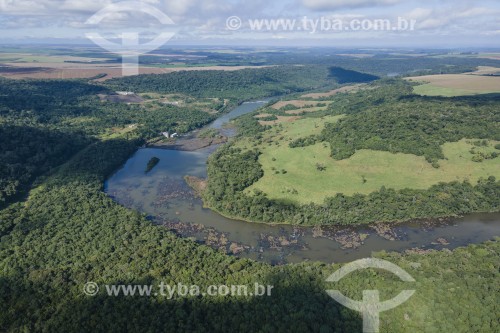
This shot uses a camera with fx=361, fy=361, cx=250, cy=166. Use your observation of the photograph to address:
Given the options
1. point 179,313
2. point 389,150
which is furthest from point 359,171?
point 179,313

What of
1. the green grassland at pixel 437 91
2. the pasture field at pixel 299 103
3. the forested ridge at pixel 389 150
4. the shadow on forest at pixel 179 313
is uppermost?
the green grassland at pixel 437 91

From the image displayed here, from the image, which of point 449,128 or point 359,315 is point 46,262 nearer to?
point 359,315

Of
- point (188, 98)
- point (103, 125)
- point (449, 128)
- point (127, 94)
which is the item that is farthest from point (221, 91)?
point (449, 128)

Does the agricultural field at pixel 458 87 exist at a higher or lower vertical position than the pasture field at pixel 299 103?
higher

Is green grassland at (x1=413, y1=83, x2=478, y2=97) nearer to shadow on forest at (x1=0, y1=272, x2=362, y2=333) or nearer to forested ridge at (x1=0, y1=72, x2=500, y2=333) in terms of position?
forested ridge at (x1=0, y1=72, x2=500, y2=333)

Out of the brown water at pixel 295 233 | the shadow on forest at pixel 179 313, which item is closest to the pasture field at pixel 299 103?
the brown water at pixel 295 233

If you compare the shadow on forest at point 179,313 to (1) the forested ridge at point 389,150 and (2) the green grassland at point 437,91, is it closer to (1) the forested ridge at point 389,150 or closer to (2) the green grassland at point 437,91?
(1) the forested ridge at point 389,150

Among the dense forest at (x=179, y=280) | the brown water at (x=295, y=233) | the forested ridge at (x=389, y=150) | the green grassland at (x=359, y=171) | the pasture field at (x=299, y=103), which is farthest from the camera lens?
the pasture field at (x=299, y=103)
